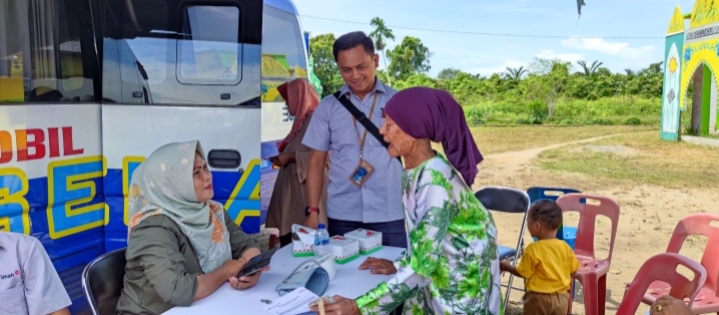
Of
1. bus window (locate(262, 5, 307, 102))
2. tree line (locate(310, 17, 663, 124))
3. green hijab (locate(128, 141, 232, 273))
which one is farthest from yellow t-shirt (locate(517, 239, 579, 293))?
tree line (locate(310, 17, 663, 124))

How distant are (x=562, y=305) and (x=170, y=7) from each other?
253 centimetres

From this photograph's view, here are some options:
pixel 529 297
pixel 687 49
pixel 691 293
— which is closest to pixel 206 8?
pixel 529 297

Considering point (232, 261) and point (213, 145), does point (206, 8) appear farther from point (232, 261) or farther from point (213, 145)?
point (232, 261)

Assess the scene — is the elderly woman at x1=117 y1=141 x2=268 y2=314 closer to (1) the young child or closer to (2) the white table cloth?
(2) the white table cloth

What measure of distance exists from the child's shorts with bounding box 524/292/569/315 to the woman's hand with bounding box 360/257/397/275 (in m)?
1.14

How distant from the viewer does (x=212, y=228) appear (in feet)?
7.22

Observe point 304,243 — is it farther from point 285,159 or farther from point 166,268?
point 285,159

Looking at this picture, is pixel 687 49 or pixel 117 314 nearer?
pixel 117 314

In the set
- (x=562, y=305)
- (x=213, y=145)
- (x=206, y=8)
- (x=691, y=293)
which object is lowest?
(x=562, y=305)

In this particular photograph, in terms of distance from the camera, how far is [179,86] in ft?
9.97

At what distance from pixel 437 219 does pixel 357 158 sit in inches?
50.1

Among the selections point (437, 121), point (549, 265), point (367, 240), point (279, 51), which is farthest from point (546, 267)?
point (279, 51)

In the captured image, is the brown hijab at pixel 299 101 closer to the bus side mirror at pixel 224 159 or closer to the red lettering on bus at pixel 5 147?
the bus side mirror at pixel 224 159

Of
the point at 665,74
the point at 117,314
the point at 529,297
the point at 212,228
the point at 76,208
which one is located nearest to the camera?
the point at 117,314
